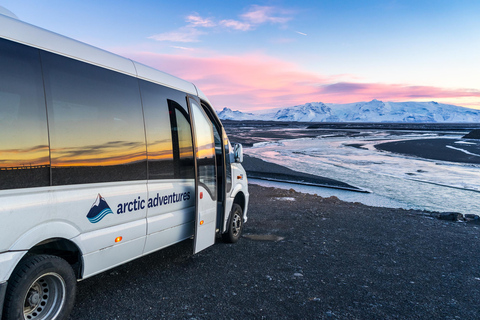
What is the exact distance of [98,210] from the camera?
11.8 ft

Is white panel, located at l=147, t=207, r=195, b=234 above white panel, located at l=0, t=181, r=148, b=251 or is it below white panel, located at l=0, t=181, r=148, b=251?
below

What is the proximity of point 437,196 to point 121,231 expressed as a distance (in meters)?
12.4

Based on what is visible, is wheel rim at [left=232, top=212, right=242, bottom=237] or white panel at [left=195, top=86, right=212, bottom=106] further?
wheel rim at [left=232, top=212, right=242, bottom=237]

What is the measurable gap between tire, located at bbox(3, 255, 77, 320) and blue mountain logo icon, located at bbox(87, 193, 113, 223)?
0.47 m

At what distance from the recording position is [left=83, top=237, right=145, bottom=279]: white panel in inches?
143

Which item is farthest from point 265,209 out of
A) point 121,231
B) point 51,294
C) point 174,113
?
point 51,294

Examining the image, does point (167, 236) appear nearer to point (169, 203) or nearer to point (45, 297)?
point (169, 203)

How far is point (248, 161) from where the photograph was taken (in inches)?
832

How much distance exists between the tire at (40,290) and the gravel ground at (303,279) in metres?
0.41

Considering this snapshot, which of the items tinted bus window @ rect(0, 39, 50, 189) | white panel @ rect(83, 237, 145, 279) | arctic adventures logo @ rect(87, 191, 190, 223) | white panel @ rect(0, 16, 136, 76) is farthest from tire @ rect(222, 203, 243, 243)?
tinted bus window @ rect(0, 39, 50, 189)

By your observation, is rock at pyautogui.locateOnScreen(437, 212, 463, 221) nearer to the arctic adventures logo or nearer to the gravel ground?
the gravel ground

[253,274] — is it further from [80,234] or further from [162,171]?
[80,234]

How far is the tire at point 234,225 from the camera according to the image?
20.4 ft

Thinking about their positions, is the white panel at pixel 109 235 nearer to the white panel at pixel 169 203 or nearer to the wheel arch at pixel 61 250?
the wheel arch at pixel 61 250
